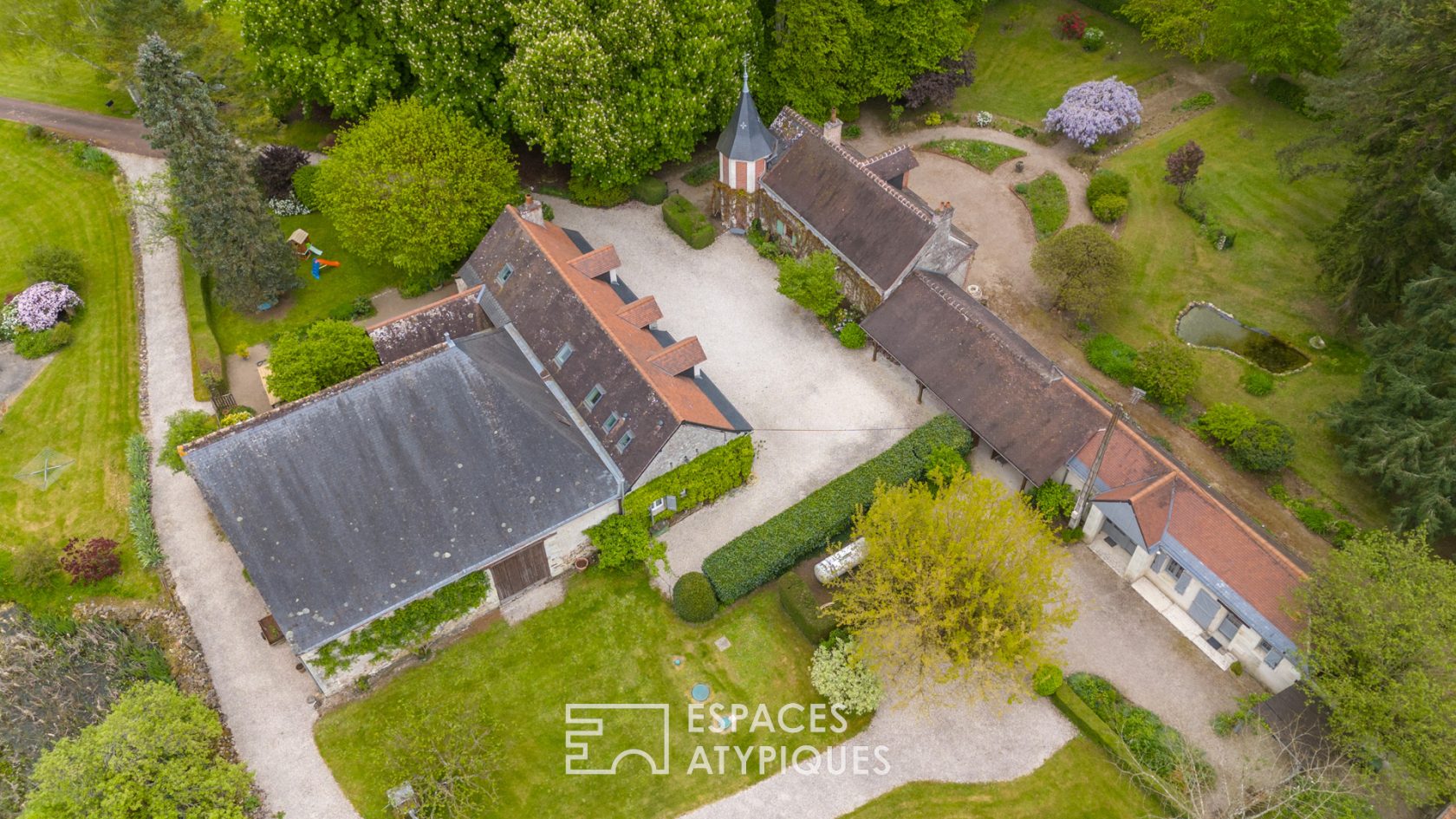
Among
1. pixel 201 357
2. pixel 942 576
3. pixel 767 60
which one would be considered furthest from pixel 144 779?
pixel 767 60

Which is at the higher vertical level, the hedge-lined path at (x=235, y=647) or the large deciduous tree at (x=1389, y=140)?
the large deciduous tree at (x=1389, y=140)

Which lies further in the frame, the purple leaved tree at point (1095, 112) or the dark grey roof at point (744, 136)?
the purple leaved tree at point (1095, 112)

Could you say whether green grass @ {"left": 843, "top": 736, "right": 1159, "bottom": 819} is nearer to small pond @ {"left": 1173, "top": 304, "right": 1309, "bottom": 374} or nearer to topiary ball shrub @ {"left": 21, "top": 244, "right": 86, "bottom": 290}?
small pond @ {"left": 1173, "top": 304, "right": 1309, "bottom": 374}

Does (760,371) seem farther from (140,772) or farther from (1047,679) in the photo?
(140,772)

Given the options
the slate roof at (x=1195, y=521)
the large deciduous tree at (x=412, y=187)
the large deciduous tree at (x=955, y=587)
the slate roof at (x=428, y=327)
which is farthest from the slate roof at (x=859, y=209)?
the slate roof at (x=428, y=327)

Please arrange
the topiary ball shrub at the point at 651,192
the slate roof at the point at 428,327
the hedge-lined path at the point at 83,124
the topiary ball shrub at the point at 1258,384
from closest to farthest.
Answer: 1. the slate roof at the point at 428,327
2. the topiary ball shrub at the point at 1258,384
3. the topiary ball shrub at the point at 651,192
4. the hedge-lined path at the point at 83,124

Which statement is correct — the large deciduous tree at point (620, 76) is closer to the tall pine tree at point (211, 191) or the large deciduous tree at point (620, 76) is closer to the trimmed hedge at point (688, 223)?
the trimmed hedge at point (688, 223)
